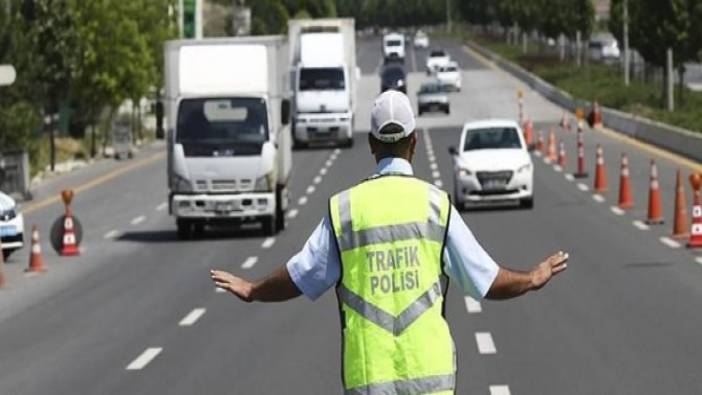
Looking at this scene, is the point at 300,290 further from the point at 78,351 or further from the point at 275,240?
the point at 275,240

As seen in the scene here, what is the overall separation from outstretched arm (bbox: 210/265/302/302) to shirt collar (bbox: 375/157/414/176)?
18.1 inches

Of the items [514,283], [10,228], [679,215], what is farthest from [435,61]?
[514,283]

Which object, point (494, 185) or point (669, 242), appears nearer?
point (669, 242)

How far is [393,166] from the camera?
6770 mm

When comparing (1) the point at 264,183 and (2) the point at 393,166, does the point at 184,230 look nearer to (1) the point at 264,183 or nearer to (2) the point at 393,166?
(1) the point at 264,183

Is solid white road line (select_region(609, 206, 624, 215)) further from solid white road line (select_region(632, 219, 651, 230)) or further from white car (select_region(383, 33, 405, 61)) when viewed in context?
white car (select_region(383, 33, 405, 61))

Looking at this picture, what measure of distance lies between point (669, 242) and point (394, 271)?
22740mm

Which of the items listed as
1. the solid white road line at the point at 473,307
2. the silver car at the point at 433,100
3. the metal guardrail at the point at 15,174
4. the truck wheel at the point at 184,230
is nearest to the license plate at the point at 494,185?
the truck wheel at the point at 184,230

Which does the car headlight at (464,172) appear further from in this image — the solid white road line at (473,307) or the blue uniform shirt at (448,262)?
the blue uniform shirt at (448,262)

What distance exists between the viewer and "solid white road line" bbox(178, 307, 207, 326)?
21266 millimetres

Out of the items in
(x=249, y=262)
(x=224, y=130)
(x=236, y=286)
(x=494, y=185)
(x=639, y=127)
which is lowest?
(x=639, y=127)

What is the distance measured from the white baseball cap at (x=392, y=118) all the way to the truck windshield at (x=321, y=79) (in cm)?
5688

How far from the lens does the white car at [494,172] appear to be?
3628cm

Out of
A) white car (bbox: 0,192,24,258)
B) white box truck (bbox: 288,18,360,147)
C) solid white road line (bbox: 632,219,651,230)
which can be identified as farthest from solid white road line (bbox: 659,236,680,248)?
white box truck (bbox: 288,18,360,147)
